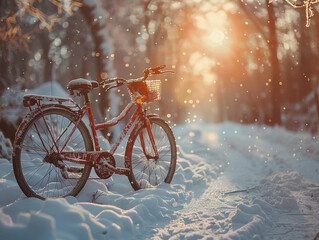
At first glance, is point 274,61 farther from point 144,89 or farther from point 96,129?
point 96,129

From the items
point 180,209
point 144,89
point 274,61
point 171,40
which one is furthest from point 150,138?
point 171,40

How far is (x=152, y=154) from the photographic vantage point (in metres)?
4.79

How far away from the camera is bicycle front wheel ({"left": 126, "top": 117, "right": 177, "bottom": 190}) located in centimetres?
459

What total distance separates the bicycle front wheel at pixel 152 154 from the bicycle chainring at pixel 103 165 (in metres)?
0.45

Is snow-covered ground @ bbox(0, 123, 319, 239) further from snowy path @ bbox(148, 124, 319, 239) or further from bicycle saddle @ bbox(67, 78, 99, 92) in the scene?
bicycle saddle @ bbox(67, 78, 99, 92)

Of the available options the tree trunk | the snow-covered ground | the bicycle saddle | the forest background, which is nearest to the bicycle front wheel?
the snow-covered ground

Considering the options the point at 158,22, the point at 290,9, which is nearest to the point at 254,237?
the point at 290,9

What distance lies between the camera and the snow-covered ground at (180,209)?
2623mm

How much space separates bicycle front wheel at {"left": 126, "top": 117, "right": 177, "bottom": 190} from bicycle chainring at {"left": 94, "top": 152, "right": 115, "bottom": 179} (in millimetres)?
447

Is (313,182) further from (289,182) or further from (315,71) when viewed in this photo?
(315,71)

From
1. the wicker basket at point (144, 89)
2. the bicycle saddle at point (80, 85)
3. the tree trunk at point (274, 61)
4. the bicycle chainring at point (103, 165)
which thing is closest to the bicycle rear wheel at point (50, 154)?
the bicycle chainring at point (103, 165)

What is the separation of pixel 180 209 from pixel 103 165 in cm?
107

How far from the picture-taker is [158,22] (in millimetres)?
17359

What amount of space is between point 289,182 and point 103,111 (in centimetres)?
564
